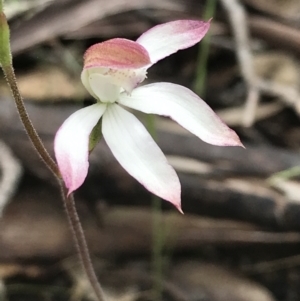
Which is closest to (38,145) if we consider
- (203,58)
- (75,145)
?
(75,145)

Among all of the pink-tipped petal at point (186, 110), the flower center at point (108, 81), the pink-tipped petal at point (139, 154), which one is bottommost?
the pink-tipped petal at point (139, 154)

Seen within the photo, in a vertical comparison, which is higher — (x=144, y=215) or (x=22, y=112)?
(x=22, y=112)

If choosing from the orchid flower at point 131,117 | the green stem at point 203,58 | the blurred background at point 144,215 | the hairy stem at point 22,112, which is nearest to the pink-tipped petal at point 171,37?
the orchid flower at point 131,117

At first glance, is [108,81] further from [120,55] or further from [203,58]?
[203,58]

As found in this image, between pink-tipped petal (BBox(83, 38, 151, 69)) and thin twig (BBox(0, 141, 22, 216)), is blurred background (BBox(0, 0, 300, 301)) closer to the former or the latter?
thin twig (BBox(0, 141, 22, 216))

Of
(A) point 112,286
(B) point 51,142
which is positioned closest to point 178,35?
(B) point 51,142

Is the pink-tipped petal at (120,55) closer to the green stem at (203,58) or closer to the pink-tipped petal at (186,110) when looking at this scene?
the pink-tipped petal at (186,110)

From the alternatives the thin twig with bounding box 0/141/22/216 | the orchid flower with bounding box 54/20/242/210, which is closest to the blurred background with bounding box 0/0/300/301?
the thin twig with bounding box 0/141/22/216
